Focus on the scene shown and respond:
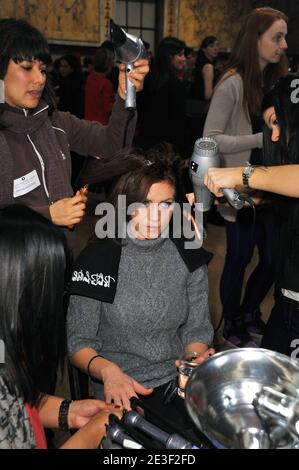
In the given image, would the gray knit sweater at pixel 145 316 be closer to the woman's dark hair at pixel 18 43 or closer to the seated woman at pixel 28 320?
the seated woman at pixel 28 320

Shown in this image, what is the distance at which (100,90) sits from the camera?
4.52 meters

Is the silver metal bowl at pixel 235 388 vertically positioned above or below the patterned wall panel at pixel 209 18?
below

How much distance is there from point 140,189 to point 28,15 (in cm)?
963

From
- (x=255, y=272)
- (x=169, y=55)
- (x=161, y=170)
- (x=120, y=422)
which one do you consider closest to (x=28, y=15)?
(x=169, y=55)

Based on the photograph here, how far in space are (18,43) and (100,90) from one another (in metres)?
3.14

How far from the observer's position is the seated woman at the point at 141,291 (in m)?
1.41

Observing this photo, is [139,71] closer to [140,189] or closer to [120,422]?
[140,189]

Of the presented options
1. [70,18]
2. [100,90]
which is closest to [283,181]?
[100,90]

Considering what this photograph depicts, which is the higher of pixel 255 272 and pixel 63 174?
pixel 63 174

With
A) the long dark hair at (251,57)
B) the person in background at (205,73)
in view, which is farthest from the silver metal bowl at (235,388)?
the person in background at (205,73)

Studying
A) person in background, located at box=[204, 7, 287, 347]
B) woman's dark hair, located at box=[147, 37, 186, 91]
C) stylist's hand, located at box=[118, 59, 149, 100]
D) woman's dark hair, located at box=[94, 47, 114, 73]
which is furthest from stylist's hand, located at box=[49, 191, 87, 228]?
woman's dark hair, located at box=[94, 47, 114, 73]

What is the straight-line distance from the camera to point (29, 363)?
1.04m

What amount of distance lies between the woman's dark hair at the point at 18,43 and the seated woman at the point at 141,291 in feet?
1.33

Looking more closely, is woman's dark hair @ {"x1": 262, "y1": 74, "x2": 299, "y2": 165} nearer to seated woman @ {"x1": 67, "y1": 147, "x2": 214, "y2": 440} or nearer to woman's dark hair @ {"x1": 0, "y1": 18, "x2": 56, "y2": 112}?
seated woman @ {"x1": 67, "y1": 147, "x2": 214, "y2": 440}
